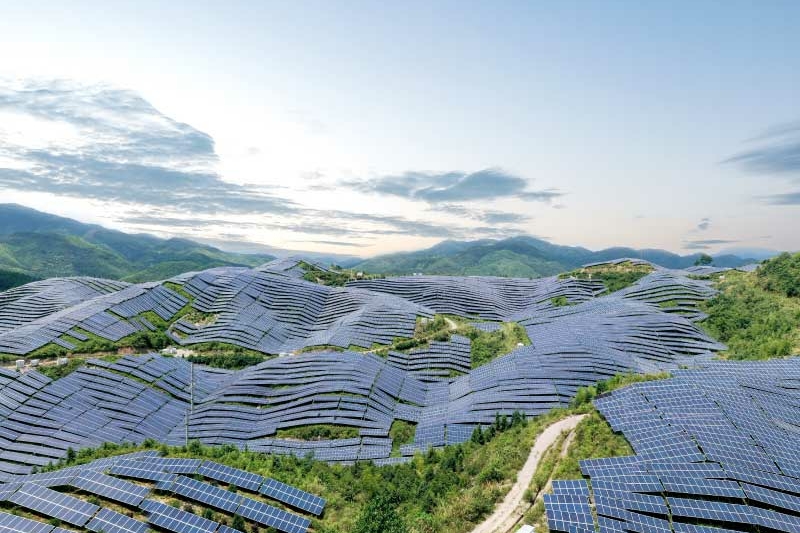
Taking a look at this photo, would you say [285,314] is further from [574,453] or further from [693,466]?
[693,466]

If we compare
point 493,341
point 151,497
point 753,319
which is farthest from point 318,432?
point 753,319

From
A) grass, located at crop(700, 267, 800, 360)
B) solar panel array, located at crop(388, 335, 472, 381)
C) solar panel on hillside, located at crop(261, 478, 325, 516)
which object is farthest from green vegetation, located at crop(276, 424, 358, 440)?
grass, located at crop(700, 267, 800, 360)

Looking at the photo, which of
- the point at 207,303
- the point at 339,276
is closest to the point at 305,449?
the point at 207,303

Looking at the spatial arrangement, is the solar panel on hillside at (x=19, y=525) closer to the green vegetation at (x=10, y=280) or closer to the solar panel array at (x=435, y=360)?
the solar panel array at (x=435, y=360)

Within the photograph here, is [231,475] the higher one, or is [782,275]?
[782,275]

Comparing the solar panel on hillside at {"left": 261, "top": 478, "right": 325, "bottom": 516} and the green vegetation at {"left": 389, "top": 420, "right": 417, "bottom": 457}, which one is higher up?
the solar panel on hillside at {"left": 261, "top": 478, "right": 325, "bottom": 516}

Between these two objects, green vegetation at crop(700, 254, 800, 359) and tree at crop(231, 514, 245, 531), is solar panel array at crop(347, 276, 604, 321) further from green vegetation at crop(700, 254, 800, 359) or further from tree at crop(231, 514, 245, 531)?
tree at crop(231, 514, 245, 531)
